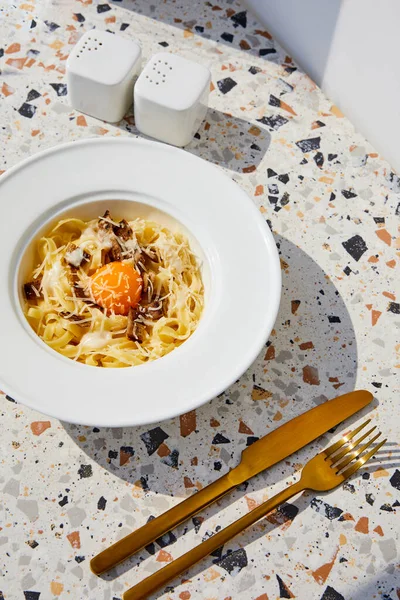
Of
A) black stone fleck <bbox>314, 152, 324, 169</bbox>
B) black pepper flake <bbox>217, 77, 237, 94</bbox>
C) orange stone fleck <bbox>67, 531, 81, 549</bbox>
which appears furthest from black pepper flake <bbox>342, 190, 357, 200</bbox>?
orange stone fleck <bbox>67, 531, 81, 549</bbox>

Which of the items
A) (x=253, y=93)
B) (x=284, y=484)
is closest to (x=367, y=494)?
(x=284, y=484)

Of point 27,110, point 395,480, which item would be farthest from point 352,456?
point 27,110

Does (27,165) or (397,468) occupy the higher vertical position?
(27,165)

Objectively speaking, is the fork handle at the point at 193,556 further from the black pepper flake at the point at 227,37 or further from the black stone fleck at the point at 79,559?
the black pepper flake at the point at 227,37

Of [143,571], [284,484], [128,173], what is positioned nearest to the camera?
[143,571]

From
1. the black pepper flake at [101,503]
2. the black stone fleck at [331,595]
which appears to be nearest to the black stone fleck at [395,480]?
the black stone fleck at [331,595]

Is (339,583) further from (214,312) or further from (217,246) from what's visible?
(217,246)
